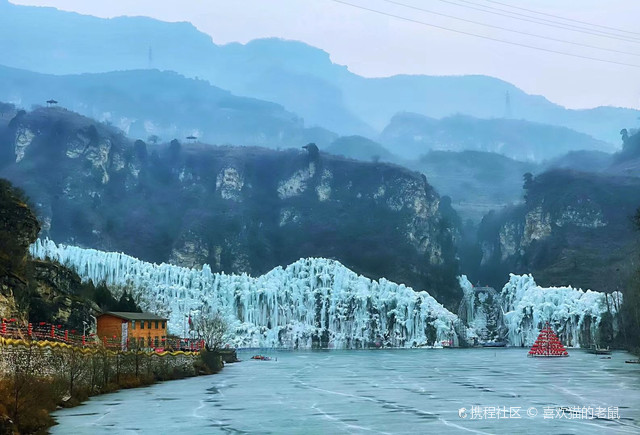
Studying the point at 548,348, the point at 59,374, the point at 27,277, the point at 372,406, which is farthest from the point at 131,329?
the point at 548,348

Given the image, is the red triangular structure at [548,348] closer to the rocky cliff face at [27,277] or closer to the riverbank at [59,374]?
the riverbank at [59,374]

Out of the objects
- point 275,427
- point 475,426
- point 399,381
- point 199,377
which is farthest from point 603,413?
point 199,377

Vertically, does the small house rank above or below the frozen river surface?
above

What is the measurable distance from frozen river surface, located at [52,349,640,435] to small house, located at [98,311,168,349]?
10.6 meters

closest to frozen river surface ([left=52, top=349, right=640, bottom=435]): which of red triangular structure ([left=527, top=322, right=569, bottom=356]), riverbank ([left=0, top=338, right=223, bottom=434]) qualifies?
riverbank ([left=0, top=338, right=223, bottom=434])

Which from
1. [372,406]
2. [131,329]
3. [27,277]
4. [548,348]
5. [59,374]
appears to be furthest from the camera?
[548,348]

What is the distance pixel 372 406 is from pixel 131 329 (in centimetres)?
5504

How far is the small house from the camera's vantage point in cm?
10678

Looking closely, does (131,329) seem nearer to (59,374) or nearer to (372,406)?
(59,374)

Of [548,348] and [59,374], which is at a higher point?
[59,374]

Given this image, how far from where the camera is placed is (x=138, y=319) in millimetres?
117125

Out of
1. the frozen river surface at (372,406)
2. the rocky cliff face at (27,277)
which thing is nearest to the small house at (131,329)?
the rocky cliff face at (27,277)

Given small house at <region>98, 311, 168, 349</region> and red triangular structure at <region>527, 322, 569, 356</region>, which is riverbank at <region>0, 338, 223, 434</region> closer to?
small house at <region>98, 311, 168, 349</region>

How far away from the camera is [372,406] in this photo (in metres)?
67.1
